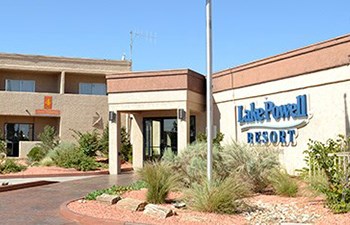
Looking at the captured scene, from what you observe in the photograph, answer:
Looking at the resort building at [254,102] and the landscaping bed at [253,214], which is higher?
the resort building at [254,102]

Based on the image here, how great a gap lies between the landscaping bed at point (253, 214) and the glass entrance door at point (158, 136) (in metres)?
13.1

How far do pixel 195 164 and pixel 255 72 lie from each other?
7468mm

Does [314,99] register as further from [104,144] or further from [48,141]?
[48,141]

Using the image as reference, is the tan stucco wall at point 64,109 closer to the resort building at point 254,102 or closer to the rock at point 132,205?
the resort building at point 254,102

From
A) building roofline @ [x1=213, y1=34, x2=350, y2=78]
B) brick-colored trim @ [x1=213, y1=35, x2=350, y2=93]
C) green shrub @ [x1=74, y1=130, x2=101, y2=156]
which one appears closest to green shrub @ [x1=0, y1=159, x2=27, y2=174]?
green shrub @ [x1=74, y1=130, x2=101, y2=156]

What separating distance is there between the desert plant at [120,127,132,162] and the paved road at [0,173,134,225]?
10.3m

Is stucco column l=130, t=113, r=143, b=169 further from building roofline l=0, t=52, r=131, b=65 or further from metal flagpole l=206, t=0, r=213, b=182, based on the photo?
metal flagpole l=206, t=0, r=213, b=182

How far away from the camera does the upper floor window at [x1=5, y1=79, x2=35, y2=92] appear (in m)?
32.9

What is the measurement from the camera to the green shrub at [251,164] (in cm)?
1248

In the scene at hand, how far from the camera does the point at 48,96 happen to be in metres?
31.3

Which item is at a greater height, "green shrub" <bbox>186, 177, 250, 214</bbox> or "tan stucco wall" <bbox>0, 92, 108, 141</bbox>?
"tan stucco wall" <bbox>0, 92, 108, 141</bbox>

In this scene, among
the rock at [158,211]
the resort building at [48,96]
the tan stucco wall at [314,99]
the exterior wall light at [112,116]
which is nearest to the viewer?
the rock at [158,211]

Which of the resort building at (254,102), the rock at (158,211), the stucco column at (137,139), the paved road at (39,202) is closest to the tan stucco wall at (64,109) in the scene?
the stucco column at (137,139)

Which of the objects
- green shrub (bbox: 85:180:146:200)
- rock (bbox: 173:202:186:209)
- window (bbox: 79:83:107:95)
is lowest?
rock (bbox: 173:202:186:209)
